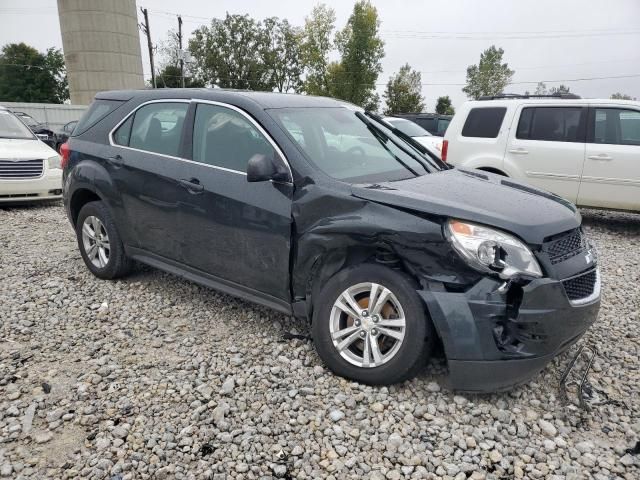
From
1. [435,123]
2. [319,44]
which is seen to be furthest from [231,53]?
[435,123]

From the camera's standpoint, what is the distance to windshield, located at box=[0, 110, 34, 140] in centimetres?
888

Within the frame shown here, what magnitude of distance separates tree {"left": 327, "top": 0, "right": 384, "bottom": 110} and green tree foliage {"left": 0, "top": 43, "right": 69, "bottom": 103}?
36454 mm

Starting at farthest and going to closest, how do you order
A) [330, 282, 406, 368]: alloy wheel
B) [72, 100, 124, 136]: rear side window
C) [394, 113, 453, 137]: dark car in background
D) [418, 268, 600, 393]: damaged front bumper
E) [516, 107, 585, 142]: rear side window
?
[394, 113, 453, 137]: dark car in background → [516, 107, 585, 142]: rear side window → [72, 100, 124, 136]: rear side window → [330, 282, 406, 368]: alloy wheel → [418, 268, 600, 393]: damaged front bumper

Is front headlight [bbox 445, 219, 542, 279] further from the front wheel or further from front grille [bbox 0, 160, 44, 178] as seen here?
front grille [bbox 0, 160, 44, 178]

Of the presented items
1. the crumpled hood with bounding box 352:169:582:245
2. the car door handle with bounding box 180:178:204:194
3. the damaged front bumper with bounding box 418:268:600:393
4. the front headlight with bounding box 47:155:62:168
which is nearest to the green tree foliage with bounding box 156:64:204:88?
the front headlight with bounding box 47:155:62:168

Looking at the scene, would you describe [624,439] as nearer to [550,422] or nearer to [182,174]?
[550,422]

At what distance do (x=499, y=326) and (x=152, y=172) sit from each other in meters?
2.87

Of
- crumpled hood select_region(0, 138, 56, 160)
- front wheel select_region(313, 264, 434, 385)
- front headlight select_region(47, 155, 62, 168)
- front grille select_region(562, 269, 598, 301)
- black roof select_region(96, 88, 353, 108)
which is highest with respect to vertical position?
black roof select_region(96, 88, 353, 108)

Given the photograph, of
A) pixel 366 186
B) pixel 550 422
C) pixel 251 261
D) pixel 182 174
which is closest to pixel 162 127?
pixel 182 174

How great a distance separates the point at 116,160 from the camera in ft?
14.1

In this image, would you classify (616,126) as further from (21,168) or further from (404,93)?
(404,93)

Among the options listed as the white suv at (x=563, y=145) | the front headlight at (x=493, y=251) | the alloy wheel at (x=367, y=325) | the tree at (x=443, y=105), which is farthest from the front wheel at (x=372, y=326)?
the tree at (x=443, y=105)

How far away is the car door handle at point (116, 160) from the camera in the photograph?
168 inches

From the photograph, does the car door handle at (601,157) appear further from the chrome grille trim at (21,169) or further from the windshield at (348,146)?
the chrome grille trim at (21,169)
